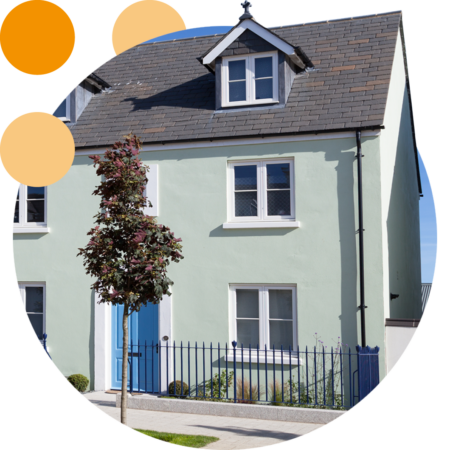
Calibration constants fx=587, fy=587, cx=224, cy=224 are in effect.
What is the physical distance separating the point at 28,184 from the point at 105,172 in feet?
6.07

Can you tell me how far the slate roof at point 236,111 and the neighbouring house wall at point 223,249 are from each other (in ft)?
1.18

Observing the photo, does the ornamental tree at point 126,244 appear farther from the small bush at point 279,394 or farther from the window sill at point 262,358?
the small bush at point 279,394

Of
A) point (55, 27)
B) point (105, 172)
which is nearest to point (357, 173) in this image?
point (105, 172)

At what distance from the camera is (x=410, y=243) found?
31.4ft

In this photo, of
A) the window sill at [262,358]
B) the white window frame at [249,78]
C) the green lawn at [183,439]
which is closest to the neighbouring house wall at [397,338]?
the window sill at [262,358]

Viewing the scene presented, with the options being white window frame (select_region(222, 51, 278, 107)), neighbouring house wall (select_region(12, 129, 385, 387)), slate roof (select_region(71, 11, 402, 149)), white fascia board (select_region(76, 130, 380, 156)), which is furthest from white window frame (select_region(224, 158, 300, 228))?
white window frame (select_region(222, 51, 278, 107))

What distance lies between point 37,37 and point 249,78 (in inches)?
146

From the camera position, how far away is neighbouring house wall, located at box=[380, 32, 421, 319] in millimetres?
9273

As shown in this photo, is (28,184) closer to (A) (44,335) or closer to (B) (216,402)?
(A) (44,335)

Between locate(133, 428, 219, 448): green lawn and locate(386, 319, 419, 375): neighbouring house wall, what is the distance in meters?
2.87

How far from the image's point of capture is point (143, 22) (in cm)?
838

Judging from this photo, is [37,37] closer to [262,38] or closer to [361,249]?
[262,38]

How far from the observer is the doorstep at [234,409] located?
8.32 metres

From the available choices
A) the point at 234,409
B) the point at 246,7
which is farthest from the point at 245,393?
the point at 246,7
